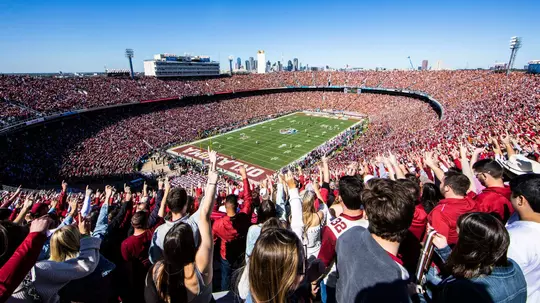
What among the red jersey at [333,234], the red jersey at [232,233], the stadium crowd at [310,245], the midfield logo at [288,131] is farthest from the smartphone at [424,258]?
the midfield logo at [288,131]

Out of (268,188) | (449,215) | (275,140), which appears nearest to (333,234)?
(449,215)

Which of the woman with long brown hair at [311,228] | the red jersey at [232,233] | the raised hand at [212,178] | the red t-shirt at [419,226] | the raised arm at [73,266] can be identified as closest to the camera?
the raised arm at [73,266]

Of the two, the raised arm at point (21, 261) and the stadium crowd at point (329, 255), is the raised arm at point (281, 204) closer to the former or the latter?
the stadium crowd at point (329, 255)

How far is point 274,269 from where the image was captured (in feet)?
6.30

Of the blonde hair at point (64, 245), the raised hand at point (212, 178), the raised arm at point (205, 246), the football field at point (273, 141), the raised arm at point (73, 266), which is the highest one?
the raised hand at point (212, 178)

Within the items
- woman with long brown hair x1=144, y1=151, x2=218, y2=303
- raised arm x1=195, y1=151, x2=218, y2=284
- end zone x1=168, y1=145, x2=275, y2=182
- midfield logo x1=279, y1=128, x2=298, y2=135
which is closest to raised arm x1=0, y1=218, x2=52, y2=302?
woman with long brown hair x1=144, y1=151, x2=218, y2=303

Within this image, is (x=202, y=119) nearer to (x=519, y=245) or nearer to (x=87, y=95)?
(x=87, y=95)

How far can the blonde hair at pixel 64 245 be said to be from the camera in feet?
9.69

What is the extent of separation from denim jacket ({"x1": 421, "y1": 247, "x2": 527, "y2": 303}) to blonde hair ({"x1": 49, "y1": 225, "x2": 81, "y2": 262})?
12.1ft

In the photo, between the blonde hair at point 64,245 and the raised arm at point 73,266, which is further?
the blonde hair at point 64,245

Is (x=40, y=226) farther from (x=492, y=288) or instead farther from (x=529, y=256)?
(x=529, y=256)

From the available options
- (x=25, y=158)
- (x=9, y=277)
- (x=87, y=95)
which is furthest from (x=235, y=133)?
(x=9, y=277)

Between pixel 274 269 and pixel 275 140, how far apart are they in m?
38.7

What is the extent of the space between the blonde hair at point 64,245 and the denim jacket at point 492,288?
12.1 ft
